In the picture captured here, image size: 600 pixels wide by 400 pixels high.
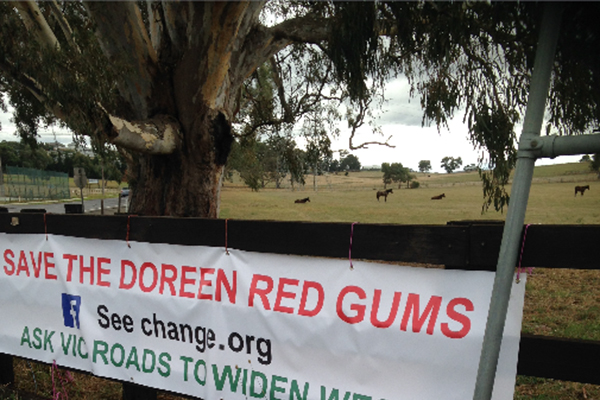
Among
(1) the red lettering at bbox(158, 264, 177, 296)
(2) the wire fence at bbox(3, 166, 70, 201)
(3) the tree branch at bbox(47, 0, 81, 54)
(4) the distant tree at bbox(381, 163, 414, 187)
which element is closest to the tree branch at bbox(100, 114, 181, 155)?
(1) the red lettering at bbox(158, 264, 177, 296)

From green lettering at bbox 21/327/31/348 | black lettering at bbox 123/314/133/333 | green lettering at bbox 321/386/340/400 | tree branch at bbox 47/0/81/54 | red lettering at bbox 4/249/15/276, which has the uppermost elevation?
tree branch at bbox 47/0/81/54

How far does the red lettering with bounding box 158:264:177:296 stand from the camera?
8.74ft

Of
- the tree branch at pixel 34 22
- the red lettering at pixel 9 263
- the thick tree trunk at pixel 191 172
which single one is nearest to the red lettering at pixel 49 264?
the red lettering at pixel 9 263

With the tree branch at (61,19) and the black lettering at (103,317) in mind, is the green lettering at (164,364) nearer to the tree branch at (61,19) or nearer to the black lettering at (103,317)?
the black lettering at (103,317)

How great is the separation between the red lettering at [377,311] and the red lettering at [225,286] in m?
0.80

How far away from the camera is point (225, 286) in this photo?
2516mm

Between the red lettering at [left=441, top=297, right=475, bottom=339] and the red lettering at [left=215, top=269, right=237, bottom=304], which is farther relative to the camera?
the red lettering at [left=215, top=269, right=237, bottom=304]

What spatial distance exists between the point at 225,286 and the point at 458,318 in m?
1.25

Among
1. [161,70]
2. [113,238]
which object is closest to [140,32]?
[161,70]

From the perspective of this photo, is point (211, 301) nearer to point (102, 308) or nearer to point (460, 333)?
point (102, 308)

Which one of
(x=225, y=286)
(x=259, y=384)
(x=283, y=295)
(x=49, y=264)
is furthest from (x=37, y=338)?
(x=283, y=295)

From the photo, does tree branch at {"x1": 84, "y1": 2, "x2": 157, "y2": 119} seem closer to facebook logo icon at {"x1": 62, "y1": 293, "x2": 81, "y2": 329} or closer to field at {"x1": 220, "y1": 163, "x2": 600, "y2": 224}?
facebook logo icon at {"x1": 62, "y1": 293, "x2": 81, "y2": 329}

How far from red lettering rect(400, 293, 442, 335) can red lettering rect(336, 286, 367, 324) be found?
8.0 inches

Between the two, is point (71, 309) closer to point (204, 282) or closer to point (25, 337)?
point (25, 337)
